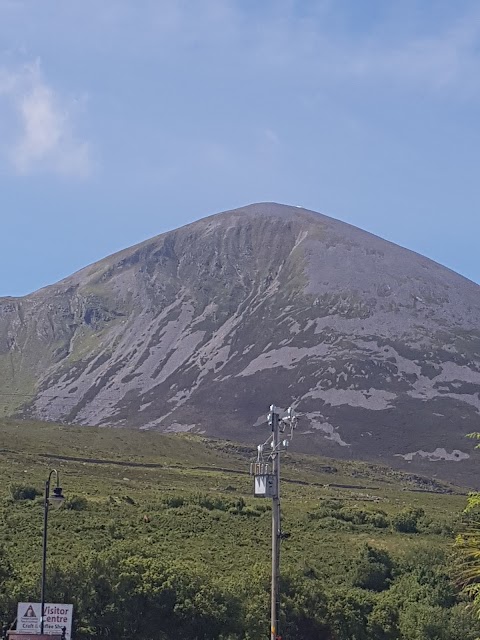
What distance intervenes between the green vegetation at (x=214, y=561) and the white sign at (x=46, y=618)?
23.1 ft

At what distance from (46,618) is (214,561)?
20.4 m

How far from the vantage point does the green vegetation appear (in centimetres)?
3750

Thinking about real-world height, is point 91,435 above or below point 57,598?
above

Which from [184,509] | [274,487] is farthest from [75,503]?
[274,487]

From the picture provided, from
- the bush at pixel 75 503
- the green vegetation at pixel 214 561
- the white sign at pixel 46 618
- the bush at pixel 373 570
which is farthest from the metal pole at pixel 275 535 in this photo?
the bush at pixel 75 503

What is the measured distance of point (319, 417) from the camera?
19875cm

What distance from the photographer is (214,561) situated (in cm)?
4916

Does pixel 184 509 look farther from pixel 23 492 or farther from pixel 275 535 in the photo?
pixel 275 535

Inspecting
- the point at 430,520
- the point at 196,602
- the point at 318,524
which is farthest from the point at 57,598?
the point at 430,520

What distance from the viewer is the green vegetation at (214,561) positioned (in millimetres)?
37500

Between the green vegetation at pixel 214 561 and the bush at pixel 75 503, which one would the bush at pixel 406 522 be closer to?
the green vegetation at pixel 214 561

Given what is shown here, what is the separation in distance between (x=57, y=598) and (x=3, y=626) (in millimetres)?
2388

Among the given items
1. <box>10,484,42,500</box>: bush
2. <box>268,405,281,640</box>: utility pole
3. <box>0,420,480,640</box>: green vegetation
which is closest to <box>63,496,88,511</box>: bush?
<box>0,420,480,640</box>: green vegetation

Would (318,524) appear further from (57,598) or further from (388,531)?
(57,598)
